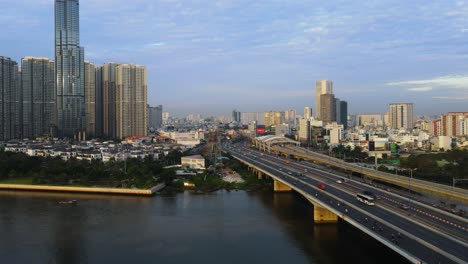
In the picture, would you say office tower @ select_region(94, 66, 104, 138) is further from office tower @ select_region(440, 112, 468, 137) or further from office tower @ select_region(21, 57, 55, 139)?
office tower @ select_region(440, 112, 468, 137)

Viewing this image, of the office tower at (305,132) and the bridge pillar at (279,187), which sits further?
the office tower at (305,132)

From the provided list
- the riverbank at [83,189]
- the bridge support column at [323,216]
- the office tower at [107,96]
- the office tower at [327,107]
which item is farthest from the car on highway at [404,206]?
the office tower at [327,107]

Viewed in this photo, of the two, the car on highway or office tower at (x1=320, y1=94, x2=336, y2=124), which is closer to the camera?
the car on highway

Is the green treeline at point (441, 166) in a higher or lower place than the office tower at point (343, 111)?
lower

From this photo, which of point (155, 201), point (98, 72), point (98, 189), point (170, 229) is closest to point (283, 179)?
point (155, 201)

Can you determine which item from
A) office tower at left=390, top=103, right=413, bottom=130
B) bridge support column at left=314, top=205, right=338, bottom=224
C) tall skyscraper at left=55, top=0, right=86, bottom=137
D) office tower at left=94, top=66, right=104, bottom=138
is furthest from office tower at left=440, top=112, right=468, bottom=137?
bridge support column at left=314, top=205, right=338, bottom=224

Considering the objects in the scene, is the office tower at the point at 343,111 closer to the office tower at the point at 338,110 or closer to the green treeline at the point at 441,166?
the office tower at the point at 338,110

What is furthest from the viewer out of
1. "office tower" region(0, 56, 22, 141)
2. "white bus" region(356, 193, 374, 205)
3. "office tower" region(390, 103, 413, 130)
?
"office tower" region(390, 103, 413, 130)

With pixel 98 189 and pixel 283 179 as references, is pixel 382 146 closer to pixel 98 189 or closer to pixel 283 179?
pixel 283 179
